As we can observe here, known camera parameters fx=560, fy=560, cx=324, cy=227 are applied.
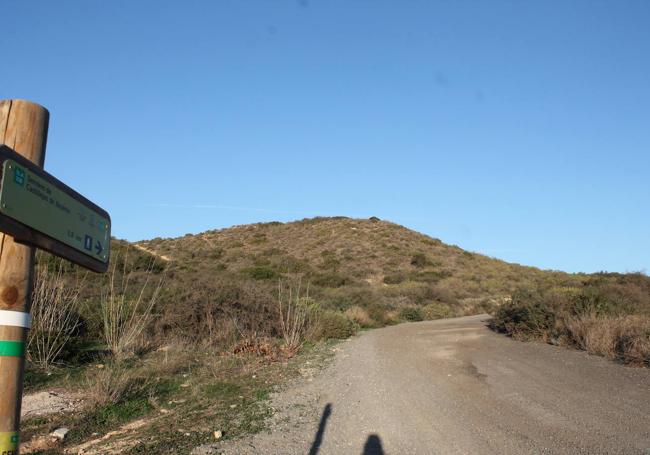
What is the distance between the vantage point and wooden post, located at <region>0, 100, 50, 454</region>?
2.56 m

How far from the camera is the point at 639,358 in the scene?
10.6 m

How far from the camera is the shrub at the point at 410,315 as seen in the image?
26109 mm

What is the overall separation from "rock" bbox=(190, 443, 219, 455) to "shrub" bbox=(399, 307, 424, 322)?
67.1 feet

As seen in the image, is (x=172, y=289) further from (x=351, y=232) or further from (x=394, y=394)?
(x=351, y=232)

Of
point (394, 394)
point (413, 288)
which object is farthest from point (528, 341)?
point (413, 288)

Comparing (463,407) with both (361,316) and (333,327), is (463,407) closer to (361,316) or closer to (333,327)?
(333,327)

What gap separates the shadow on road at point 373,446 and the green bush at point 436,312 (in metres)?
20.6

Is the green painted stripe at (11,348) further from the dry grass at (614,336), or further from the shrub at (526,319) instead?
the shrub at (526,319)

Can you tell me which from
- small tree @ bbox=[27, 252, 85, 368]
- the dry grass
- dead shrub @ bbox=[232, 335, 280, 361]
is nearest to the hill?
dead shrub @ bbox=[232, 335, 280, 361]

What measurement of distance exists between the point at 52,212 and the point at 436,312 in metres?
26.2

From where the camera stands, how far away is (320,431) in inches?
271

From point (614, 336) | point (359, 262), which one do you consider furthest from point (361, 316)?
point (359, 262)

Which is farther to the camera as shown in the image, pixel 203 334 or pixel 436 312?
pixel 436 312

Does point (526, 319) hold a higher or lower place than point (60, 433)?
higher
